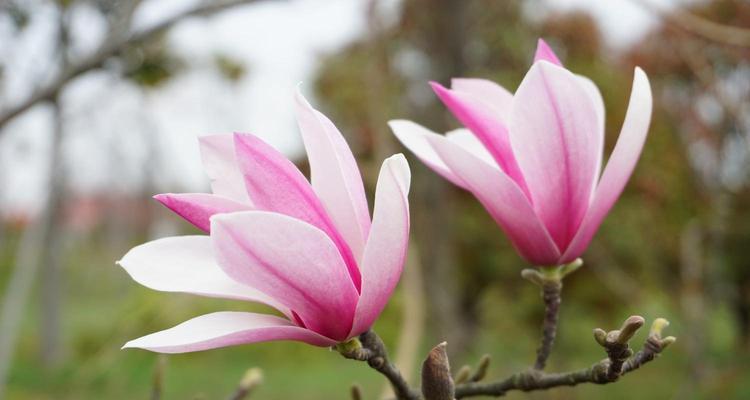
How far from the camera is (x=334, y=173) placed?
0.95ft

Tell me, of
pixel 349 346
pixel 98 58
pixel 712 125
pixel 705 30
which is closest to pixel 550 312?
pixel 349 346

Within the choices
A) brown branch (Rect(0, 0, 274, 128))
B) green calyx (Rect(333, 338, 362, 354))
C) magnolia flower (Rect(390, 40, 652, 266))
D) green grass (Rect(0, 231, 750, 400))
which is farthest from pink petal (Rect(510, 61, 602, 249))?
green grass (Rect(0, 231, 750, 400))

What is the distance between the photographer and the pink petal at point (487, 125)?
1.14 ft

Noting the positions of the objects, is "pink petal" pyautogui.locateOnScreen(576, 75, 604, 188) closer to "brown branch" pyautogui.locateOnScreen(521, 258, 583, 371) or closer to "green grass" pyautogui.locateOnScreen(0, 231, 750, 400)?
"brown branch" pyautogui.locateOnScreen(521, 258, 583, 371)

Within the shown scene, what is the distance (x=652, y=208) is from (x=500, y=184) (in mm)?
3213

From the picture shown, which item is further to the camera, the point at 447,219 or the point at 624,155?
the point at 447,219

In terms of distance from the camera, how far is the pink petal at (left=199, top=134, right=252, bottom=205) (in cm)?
32

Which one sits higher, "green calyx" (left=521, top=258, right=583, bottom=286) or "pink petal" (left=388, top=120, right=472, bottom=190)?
"pink petal" (left=388, top=120, right=472, bottom=190)

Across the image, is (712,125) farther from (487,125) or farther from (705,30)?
(487,125)

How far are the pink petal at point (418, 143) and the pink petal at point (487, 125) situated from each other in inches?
0.8

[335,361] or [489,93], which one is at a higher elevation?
[489,93]

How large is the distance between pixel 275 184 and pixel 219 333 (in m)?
0.06

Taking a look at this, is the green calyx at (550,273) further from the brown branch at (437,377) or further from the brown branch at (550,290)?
the brown branch at (437,377)

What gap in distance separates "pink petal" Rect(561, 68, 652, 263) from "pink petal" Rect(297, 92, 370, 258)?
0.12 meters
